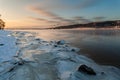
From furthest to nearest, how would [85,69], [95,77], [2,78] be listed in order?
[85,69] → [95,77] → [2,78]

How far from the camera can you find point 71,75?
28.8 feet

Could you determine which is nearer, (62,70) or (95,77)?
(95,77)

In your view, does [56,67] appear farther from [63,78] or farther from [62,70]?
[63,78]

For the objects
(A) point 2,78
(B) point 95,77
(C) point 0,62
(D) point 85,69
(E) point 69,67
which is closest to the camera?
(A) point 2,78

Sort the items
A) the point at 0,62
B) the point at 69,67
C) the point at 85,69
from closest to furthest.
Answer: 1. the point at 85,69
2. the point at 69,67
3. the point at 0,62

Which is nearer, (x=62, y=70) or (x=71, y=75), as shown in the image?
(x=71, y=75)

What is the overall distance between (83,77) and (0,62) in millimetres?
6121

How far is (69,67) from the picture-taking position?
10.8 m

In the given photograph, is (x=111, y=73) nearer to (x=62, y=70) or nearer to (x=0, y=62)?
(x=62, y=70)

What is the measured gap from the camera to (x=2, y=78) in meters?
8.47

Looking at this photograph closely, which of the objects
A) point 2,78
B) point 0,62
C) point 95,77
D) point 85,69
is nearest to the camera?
point 2,78

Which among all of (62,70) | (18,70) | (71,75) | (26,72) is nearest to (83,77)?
(71,75)

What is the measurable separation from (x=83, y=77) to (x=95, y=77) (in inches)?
27.8

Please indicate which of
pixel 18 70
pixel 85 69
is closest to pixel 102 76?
pixel 85 69
